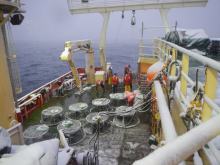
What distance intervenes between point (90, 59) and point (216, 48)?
31.8ft

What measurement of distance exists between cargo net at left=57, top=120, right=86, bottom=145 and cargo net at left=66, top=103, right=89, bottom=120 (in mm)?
1453

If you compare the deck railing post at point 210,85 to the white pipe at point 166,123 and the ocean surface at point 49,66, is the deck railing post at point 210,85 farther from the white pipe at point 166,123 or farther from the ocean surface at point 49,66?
the ocean surface at point 49,66

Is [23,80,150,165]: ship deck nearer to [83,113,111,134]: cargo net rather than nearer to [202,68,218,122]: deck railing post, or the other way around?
[83,113,111,134]: cargo net

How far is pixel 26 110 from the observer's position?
9531 mm

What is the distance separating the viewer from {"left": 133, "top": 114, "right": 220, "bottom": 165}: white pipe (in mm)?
679

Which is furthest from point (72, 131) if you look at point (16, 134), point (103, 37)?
point (103, 37)

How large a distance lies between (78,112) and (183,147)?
30.3ft

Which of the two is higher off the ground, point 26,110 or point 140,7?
point 140,7

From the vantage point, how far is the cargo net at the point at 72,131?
680 cm

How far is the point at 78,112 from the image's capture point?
963cm

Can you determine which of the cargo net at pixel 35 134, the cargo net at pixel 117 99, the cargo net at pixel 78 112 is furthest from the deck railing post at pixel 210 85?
the cargo net at pixel 117 99

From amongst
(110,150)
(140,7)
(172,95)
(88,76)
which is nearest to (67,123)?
(110,150)

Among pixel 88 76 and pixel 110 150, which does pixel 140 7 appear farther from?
pixel 110 150

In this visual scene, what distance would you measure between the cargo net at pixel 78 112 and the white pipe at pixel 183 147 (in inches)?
327
